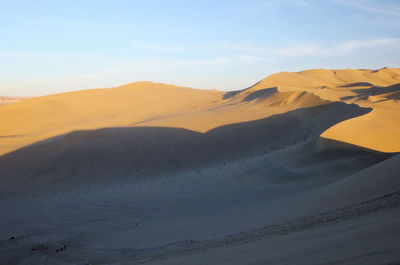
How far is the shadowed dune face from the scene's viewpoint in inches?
511

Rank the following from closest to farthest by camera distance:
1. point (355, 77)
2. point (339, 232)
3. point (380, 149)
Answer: point (339, 232) → point (380, 149) → point (355, 77)

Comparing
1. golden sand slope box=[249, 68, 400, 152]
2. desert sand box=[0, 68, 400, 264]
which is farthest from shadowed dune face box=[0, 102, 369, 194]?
golden sand slope box=[249, 68, 400, 152]

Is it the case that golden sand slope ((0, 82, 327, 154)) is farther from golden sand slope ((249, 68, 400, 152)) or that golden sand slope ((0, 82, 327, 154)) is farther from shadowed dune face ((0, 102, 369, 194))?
golden sand slope ((249, 68, 400, 152))

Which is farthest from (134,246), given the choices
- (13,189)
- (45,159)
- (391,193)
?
(45,159)

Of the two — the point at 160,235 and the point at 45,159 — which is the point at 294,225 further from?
the point at 45,159

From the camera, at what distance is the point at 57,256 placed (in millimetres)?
6625

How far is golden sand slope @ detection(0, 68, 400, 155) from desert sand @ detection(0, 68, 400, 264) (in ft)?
0.61

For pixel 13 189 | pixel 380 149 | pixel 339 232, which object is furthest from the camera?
pixel 13 189

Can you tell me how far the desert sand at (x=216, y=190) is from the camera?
459cm

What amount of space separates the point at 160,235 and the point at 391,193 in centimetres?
422

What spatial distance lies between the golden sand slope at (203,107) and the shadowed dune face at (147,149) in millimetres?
1325

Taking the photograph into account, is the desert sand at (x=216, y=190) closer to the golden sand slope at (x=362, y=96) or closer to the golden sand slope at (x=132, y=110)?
the golden sand slope at (x=362, y=96)

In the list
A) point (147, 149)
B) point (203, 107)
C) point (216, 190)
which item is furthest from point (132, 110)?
point (216, 190)

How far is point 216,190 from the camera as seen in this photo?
959 centimetres
